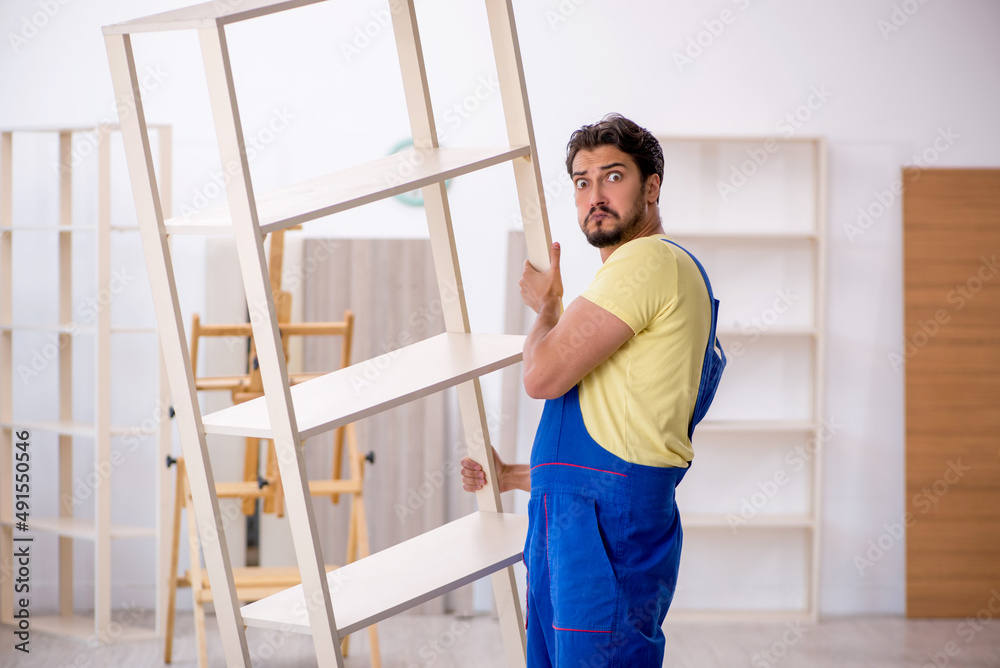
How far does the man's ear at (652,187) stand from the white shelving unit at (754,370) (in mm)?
3039

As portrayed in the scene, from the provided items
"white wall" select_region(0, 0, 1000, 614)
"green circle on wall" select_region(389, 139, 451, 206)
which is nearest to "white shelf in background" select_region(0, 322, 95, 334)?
"white wall" select_region(0, 0, 1000, 614)

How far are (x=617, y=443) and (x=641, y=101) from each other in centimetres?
353

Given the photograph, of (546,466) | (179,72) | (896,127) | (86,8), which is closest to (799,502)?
(896,127)

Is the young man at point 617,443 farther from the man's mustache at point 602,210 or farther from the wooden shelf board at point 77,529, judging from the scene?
the wooden shelf board at point 77,529

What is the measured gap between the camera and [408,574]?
6.86 feet

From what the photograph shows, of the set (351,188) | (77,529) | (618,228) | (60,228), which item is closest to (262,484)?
(77,529)

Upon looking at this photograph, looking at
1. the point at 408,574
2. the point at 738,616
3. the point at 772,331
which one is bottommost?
the point at 738,616

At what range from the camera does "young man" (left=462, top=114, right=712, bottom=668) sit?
1.86m

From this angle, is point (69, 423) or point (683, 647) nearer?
point (683, 647)

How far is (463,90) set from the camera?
5023 mm

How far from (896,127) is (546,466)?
3.98 m

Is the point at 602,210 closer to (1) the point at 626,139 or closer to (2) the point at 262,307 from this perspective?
(1) the point at 626,139

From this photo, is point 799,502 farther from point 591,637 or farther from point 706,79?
point 591,637

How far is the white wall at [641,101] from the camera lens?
498 centimetres
